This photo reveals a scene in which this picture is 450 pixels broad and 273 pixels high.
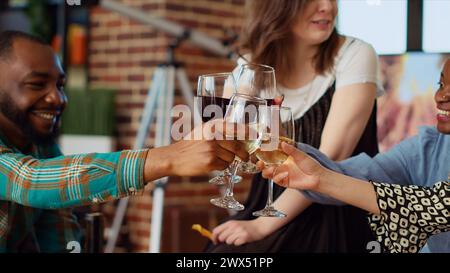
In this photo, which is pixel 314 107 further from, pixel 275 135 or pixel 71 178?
pixel 71 178

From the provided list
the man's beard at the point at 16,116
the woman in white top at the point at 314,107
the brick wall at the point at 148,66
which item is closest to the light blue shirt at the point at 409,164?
the woman in white top at the point at 314,107

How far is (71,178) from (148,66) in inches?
84.8

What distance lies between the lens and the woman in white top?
1368 mm

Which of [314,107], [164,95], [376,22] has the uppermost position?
[376,22]

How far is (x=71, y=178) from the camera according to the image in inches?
42.7

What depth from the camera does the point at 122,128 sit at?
3359 millimetres

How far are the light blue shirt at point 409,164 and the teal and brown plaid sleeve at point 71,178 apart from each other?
341 mm

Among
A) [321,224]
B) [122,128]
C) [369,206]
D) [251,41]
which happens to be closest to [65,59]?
[122,128]

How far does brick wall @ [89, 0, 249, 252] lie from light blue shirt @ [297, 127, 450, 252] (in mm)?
1782

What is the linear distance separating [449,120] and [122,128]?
2.38 m

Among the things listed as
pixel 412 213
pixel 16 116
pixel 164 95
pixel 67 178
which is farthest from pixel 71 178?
pixel 164 95

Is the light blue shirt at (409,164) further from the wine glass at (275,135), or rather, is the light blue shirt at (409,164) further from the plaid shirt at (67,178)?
the plaid shirt at (67,178)

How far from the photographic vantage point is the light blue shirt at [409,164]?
124 centimetres

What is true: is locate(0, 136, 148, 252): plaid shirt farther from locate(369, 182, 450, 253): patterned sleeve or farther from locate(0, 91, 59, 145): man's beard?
locate(369, 182, 450, 253): patterned sleeve
